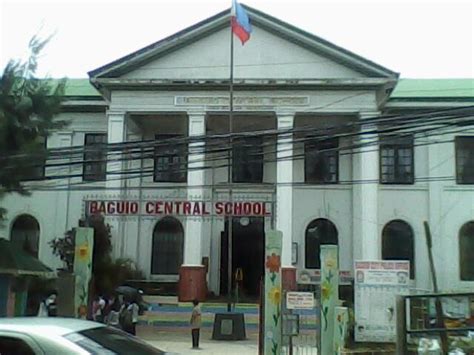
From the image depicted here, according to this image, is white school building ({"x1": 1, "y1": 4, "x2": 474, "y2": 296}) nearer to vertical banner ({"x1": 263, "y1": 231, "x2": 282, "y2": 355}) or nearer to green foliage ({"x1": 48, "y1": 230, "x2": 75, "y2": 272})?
green foliage ({"x1": 48, "y1": 230, "x2": 75, "y2": 272})

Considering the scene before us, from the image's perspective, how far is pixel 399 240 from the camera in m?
31.5

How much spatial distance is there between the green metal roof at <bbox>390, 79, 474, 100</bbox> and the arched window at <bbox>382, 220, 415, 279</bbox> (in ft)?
18.2

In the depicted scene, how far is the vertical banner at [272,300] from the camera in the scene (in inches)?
587

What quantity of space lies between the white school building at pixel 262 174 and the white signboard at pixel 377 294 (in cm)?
1196

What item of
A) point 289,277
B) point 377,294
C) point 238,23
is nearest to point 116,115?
point 238,23

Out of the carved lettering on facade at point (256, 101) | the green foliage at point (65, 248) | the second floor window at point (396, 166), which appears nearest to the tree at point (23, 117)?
the green foliage at point (65, 248)

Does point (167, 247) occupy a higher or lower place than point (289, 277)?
higher

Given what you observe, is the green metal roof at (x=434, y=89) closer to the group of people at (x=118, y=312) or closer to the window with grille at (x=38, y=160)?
the group of people at (x=118, y=312)

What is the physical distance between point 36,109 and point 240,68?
46.9 feet

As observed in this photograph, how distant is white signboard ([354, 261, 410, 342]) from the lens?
15.3 metres

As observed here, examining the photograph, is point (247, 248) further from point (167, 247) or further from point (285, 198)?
point (285, 198)

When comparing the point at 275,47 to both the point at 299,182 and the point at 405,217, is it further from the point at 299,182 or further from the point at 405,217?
the point at 405,217

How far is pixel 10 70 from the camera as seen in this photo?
15750 millimetres

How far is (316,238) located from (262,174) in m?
3.68
